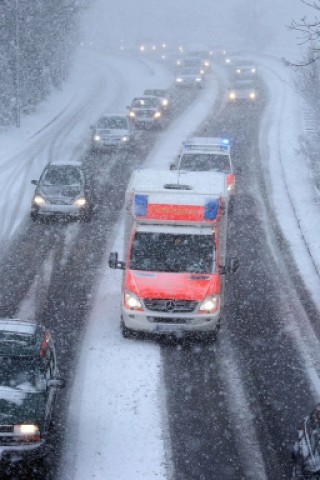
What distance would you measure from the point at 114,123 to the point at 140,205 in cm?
2168

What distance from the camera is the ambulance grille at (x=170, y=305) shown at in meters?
14.5

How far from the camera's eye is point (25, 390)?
412 inches

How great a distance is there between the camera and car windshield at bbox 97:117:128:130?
36.0 m

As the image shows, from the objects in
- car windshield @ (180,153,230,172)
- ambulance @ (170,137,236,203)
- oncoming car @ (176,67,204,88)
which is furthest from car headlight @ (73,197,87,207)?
oncoming car @ (176,67,204,88)

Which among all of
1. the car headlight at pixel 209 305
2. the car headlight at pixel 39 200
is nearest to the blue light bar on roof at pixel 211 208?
the car headlight at pixel 209 305

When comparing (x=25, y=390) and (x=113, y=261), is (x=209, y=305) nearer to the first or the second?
(x=113, y=261)

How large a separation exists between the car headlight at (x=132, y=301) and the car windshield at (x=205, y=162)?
1110 centimetres

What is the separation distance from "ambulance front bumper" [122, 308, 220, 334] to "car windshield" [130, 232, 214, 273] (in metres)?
0.94

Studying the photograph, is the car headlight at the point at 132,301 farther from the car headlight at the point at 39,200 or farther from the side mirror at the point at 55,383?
the car headlight at the point at 39,200

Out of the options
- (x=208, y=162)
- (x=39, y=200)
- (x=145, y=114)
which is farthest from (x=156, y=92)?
(x=39, y=200)

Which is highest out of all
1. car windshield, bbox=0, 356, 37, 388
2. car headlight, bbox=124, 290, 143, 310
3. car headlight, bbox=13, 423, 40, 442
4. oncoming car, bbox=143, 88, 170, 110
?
car windshield, bbox=0, 356, 37, 388

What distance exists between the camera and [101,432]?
457 inches

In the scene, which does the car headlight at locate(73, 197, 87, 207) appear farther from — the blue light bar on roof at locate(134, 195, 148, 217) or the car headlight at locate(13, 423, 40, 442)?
the car headlight at locate(13, 423, 40, 442)

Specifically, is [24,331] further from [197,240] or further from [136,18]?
[136,18]
